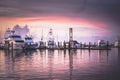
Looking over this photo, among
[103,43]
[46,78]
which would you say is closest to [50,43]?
[103,43]

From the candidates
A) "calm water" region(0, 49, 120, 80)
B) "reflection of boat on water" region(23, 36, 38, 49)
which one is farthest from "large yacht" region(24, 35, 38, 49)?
"calm water" region(0, 49, 120, 80)

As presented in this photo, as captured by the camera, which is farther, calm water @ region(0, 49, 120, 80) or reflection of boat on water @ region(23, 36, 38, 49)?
reflection of boat on water @ region(23, 36, 38, 49)

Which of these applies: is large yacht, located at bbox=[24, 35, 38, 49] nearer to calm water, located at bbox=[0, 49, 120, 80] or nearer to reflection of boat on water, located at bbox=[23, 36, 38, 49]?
reflection of boat on water, located at bbox=[23, 36, 38, 49]

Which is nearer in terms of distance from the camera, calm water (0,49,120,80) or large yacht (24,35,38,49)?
calm water (0,49,120,80)

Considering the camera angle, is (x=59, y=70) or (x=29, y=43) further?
(x=29, y=43)

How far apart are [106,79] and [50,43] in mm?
160308

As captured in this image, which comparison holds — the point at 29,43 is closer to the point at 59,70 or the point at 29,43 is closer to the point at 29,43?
the point at 29,43

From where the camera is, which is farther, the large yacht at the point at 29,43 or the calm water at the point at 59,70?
the large yacht at the point at 29,43

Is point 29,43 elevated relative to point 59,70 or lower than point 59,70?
elevated

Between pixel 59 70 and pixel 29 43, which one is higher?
pixel 29 43

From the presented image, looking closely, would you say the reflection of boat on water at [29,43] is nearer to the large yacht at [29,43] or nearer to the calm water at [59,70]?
the large yacht at [29,43]

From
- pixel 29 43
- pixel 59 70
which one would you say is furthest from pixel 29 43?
pixel 59 70

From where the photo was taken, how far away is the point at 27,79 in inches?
915

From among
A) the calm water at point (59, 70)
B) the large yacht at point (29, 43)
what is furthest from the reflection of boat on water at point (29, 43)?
the calm water at point (59, 70)
